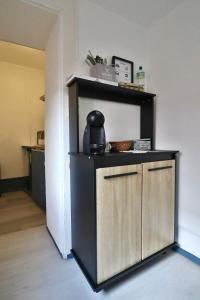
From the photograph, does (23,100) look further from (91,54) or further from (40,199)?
(91,54)

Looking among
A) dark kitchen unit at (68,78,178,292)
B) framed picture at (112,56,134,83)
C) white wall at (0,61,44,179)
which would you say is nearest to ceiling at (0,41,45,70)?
white wall at (0,61,44,179)

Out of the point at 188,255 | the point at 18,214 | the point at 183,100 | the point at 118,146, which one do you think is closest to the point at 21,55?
the point at 18,214

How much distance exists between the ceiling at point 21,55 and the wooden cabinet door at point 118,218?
2793mm

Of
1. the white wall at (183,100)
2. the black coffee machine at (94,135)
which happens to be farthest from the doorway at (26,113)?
the white wall at (183,100)

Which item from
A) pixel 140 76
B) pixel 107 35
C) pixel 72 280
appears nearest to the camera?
pixel 72 280

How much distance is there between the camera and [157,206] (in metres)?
1.47

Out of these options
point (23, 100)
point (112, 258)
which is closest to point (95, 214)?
point (112, 258)

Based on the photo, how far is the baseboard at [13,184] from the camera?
357 centimetres

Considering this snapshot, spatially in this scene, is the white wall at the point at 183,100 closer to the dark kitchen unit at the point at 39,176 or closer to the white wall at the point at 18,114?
the dark kitchen unit at the point at 39,176

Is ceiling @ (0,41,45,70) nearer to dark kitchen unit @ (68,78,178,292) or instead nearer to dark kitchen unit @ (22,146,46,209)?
dark kitchen unit @ (22,146,46,209)

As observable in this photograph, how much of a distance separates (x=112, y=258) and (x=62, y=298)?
16.3 inches

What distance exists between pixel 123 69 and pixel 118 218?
4.53 feet

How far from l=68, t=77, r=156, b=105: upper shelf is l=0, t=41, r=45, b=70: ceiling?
80.5 inches

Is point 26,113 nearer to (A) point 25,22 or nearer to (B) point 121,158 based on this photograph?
(A) point 25,22
